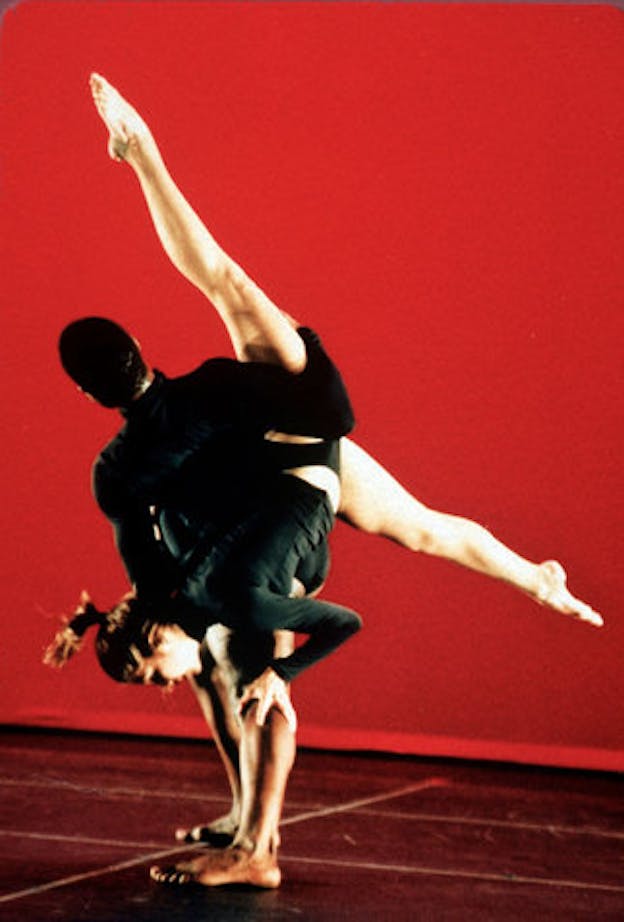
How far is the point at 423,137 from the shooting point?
4191 millimetres

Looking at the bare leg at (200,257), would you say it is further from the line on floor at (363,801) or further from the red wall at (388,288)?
the red wall at (388,288)

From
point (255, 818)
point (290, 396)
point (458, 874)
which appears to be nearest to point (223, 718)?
point (255, 818)

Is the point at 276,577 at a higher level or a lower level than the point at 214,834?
higher

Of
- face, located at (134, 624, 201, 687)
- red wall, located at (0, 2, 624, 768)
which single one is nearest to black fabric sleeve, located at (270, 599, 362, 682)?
face, located at (134, 624, 201, 687)

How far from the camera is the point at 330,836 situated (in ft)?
10.6

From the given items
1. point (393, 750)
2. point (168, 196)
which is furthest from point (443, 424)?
point (168, 196)

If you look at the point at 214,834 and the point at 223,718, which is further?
the point at 214,834

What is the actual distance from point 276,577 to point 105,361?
556 mm

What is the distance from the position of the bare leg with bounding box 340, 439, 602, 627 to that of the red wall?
100 centimetres

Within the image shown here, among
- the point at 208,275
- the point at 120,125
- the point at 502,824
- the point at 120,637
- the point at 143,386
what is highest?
the point at 120,125

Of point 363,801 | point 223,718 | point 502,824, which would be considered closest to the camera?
point 223,718

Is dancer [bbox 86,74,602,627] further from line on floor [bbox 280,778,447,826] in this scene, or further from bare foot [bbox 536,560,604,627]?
line on floor [bbox 280,778,447,826]

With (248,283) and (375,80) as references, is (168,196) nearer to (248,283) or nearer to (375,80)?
(248,283)

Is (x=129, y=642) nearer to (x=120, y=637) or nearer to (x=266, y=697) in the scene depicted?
(x=120, y=637)
